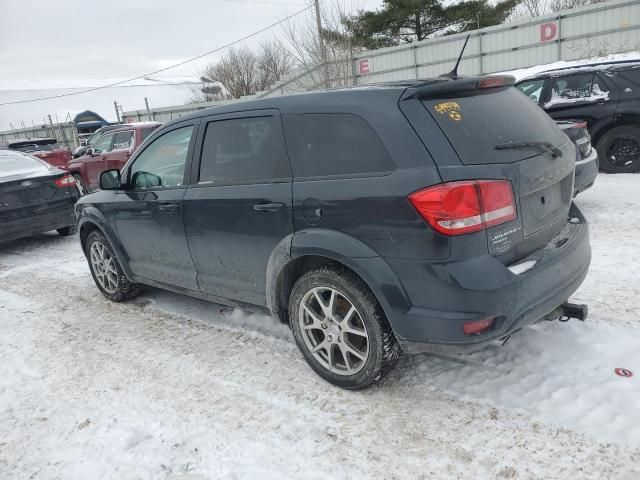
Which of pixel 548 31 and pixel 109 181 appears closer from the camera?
pixel 109 181

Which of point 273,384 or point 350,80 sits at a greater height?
point 350,80

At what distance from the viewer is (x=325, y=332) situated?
2957 millimetres

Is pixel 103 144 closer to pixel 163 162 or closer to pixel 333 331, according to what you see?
pixel 163 162

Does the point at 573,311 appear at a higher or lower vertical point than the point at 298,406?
higher

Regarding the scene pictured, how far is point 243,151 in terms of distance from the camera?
10.9 ft

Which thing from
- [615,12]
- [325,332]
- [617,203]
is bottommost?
[617,203]

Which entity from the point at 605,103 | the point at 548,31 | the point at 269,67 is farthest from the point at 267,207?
the point at 269,67

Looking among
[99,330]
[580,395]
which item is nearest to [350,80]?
[99,330]

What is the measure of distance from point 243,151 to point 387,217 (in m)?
1.29

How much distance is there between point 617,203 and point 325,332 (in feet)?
16.4

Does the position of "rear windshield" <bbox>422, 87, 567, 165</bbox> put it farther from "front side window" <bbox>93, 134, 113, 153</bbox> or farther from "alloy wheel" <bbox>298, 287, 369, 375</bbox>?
"front side window" <bbox>93, 134, 113, 153</bbox>

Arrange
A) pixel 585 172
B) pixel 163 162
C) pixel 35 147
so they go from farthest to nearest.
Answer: pixel 35 147 → pixel 585 172 → pixel 163 162

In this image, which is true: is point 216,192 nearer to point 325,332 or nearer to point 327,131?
point 327,131

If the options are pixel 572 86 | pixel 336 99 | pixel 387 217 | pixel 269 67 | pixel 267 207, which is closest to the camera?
pixel 387 217
